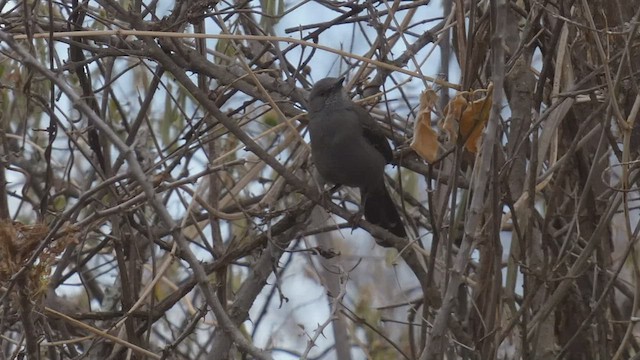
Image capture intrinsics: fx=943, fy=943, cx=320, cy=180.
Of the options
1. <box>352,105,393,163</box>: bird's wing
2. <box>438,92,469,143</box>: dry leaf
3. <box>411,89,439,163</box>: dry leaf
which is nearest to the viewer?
<box>438,92,469,143</box>: dry leaf

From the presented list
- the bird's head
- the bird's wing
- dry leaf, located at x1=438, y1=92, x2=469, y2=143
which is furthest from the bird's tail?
dry leaf, located at x1=438, y1=92, x2=469, y2=143

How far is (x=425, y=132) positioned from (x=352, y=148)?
7.93 ft

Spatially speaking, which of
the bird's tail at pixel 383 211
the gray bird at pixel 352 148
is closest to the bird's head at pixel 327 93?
the gray bird at pixel 352 148

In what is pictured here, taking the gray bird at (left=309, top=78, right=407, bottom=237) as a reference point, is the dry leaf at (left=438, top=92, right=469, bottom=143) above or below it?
below

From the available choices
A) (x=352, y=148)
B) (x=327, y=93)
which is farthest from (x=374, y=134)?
(x=327, y=93)

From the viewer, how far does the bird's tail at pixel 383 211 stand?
542 centimetres

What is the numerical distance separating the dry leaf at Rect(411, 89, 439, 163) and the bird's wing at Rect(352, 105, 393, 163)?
7.70 ft

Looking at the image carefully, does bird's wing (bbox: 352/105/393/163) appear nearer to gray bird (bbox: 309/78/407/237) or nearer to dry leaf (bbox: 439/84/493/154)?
gray bird (bbox: 309/78/407/237)

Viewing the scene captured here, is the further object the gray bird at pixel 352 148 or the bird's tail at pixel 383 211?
the bird's tail at pixel 383 211

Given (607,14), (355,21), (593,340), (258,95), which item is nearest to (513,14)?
(607,14)

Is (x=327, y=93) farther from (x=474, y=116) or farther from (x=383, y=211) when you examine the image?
(x=474, y=116)

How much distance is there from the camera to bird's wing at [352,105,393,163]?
5410 mm

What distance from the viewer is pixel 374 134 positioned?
5453mm

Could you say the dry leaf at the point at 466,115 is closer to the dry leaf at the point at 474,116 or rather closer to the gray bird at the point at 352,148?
the dry leaf at the point at 474,116
